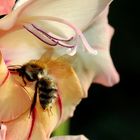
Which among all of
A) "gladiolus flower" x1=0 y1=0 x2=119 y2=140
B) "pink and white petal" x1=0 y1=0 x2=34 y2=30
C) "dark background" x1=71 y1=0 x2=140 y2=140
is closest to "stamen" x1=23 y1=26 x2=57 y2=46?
"gladiolus flower" x1=0 y1=0 x2=119 y2=140

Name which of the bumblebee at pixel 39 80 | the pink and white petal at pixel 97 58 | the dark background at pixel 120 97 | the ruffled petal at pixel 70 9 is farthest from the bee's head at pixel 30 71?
the dark background at pixel 120 97

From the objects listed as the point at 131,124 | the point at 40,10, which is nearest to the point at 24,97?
the point at 40,10

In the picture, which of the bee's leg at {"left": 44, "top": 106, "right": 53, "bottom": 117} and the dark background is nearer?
the bee's leg at {"left": 44, "top": 106, "right": 53, "bottom": 117}

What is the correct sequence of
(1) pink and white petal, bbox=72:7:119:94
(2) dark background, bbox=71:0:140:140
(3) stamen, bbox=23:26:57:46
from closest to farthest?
1. (3) stamen, bbox=23:26:57:46
2. (1) pink and white petal, bbox=72:7:119:94
3. (2) dark background, bbox=71:0:140:140

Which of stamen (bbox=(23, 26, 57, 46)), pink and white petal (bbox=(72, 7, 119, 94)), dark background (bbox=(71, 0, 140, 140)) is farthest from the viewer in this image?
dark background (bbox=(71, 0, 140, 140))

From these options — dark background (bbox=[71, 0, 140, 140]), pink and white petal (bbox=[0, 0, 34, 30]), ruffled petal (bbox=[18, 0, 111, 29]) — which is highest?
pink and white petal (bbox=[0, 0, 34, 30])

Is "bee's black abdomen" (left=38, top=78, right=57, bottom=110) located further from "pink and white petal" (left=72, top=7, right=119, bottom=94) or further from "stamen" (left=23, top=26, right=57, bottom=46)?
"pink and white petal" (left=72, top=7, right=119, bottom=94)

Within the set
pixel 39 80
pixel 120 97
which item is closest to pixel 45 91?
pixel 39 80

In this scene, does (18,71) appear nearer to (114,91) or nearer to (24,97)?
(24,97)
